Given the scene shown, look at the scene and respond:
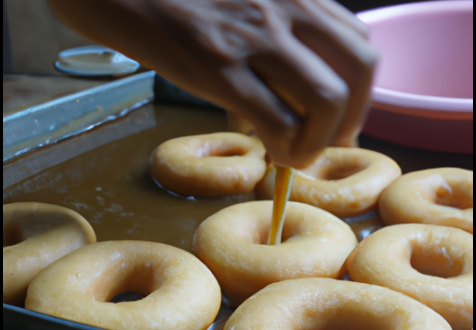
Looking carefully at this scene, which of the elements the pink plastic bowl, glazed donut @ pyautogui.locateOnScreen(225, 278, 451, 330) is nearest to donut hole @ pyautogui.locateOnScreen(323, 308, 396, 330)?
glazed donut @ pyautogui.locateOnScreen(225, 278, 451, 330)

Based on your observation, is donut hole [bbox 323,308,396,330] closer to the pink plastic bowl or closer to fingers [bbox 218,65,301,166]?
fingers [bbox 218,65,301,166]

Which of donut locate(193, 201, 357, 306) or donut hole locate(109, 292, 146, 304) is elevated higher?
donut locate(193, 201, 357, 306)

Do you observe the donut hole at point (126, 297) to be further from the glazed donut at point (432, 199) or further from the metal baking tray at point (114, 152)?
the glazed donut at point (432, 199)

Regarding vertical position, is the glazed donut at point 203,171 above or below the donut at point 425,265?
below

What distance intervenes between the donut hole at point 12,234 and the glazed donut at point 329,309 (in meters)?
0.72

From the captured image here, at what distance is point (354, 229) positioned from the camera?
1631 mm

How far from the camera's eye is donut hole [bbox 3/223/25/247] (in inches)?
57.2

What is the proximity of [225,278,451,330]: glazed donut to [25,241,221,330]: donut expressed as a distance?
0.12 meters

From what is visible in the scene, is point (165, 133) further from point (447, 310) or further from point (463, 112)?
point (447, 310)

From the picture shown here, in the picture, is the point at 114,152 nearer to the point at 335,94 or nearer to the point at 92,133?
the point at 92,133

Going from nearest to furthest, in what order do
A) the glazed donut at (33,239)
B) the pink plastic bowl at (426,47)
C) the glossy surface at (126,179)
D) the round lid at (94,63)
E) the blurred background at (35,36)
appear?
the glazed donut at (33,239) → the glossy surface at (126,179) → the pink plastic bowl at (426,47) → the round lid at (94,63) → the blurred background at (35,36)

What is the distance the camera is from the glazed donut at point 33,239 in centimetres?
127

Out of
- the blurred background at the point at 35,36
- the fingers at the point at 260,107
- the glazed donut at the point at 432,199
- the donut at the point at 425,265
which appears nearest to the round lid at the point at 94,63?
the blurred background at the point at 35,36

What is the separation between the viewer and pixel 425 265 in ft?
4.66
